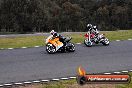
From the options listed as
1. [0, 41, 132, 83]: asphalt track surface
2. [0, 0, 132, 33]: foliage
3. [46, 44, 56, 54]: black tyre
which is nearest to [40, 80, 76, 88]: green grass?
[0, 41, 132, 83]: asphalt track surface

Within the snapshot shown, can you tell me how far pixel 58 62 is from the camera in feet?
63.1

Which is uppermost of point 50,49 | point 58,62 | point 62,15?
point 62,15

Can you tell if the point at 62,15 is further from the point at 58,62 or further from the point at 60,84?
the point at 60,84

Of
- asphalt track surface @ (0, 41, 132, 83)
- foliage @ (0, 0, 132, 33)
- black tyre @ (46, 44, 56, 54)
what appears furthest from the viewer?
foliage @ (0, 0, 132, 33)

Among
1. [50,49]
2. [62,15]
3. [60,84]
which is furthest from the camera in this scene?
[62,15]

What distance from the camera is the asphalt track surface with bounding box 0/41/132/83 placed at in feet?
55.2

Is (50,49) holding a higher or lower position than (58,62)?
higher

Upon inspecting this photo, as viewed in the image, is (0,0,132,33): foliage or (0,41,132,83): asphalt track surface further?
(0,0,132,33): foliage

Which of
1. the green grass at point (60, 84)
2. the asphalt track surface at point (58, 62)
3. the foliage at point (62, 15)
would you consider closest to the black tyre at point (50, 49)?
the asphalt track surface at point (58, 62)

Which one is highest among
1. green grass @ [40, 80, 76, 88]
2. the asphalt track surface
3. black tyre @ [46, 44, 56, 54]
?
black tyre @ [46, 44, 56, 54]

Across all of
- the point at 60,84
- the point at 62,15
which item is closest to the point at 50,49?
the point at 60,84

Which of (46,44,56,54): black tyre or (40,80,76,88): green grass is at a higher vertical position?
(46,44,56,54): black tyre

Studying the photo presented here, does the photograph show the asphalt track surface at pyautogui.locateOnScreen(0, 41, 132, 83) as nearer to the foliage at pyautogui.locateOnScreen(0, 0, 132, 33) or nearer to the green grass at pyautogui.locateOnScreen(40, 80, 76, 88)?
the green grass at pyautogui.locateOnScreen(40, 80, 76, 88)

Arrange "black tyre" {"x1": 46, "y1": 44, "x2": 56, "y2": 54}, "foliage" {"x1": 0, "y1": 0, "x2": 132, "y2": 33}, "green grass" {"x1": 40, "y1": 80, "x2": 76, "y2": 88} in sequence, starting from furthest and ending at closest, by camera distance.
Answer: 1. "foliage" {"x1": 0, "y1": 0, "x2": 132, "y2": 33}
2. "black tyre" {"x1": 46, "y1": 44, "x2": 56, "y2": 54}
3. "green grass" {"x1": 40, "y1": 80, "x2": 76, "y2": 88}
